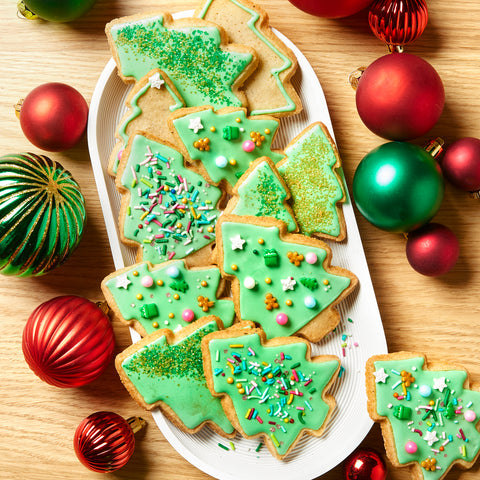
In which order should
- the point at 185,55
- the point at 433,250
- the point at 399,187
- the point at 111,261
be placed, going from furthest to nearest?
the point at 111,261 < the point at 185,55 < the point at 433,250 < the point at 399,187

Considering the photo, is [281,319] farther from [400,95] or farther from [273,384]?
[400,95]

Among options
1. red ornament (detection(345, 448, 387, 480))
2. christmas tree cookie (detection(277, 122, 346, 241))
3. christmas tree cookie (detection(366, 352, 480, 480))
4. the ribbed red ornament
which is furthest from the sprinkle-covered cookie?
red ornament (detection(345, 448, 387, 480))

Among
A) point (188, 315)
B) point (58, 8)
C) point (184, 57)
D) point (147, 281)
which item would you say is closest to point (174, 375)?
point (188, 315)

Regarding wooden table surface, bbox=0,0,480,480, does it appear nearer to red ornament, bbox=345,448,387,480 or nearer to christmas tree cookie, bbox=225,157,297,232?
red ornament, bbox=345,448,387,480

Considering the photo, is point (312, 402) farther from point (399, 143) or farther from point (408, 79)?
point (408, 79)

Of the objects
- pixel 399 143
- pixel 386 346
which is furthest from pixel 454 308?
pixel 399 143

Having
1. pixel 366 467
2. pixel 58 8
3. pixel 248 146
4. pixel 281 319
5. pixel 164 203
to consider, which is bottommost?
pixel 366 467

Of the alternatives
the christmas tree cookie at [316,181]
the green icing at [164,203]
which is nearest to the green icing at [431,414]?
the christmas tree cookie at [316,181]

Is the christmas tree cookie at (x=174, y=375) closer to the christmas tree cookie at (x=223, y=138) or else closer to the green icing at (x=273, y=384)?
the green icing at (x=273, y=384)
